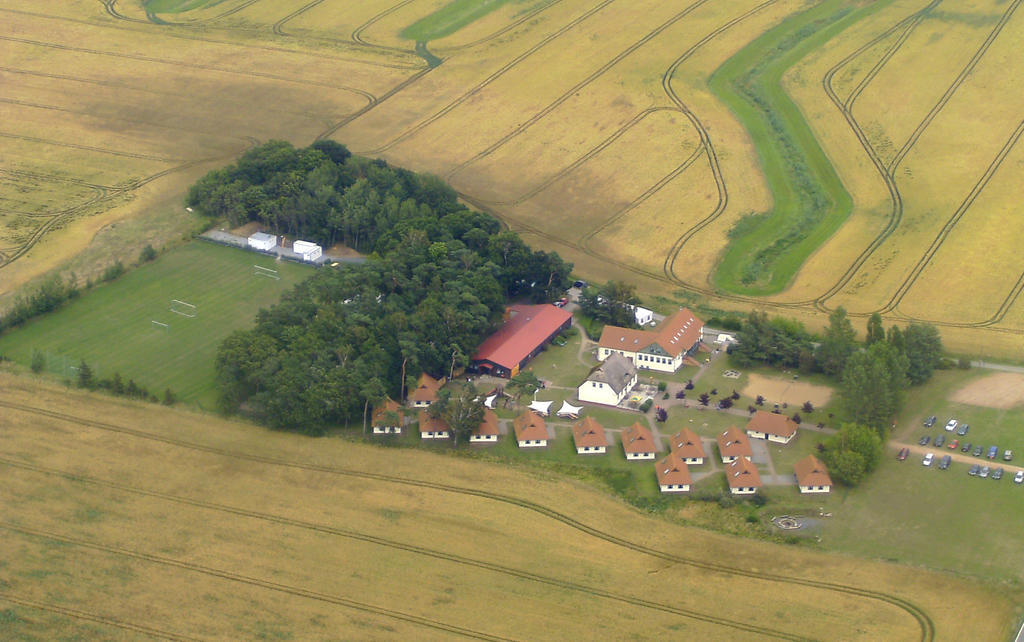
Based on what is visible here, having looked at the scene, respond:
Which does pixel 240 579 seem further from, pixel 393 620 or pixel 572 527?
pixel 572 527

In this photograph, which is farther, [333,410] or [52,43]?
[52,43]

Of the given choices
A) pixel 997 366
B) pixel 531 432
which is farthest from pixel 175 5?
pixel 997 366

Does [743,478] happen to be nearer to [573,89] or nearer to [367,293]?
[367,293]

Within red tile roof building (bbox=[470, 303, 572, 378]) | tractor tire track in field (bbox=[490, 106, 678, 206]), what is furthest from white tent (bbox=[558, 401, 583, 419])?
tractor tire track in field (bbox=[490, 106, 678, 206])

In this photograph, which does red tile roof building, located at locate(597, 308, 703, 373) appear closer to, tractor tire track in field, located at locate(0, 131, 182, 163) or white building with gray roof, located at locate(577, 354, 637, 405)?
white building with gray roof, located at locate(577, 354, 637, 405)

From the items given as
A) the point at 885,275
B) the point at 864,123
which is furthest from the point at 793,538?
the point at 864,123
